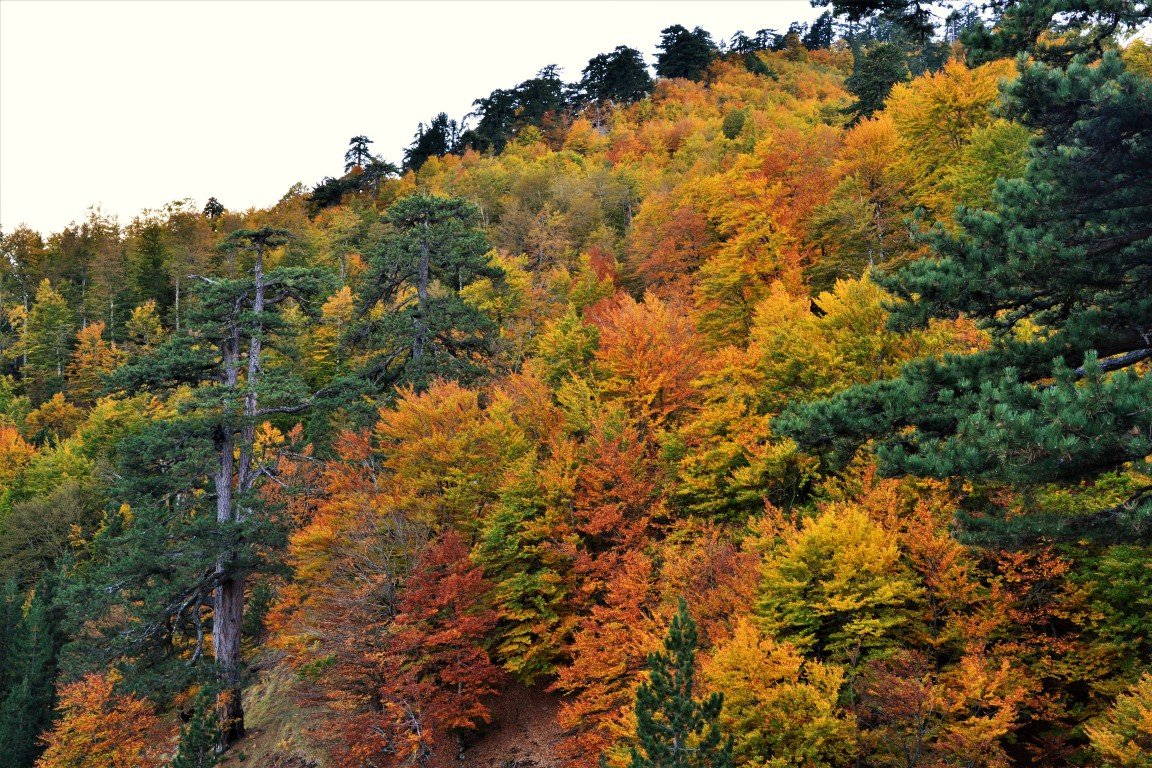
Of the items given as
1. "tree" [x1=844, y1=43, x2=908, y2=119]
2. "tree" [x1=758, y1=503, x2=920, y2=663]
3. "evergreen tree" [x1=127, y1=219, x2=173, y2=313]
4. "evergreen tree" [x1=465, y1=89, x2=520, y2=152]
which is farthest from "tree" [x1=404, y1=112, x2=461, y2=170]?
"tree" [x1=758, y1=503, x2=920, y2=663]

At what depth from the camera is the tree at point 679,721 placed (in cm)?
1295

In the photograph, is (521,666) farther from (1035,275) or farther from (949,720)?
(1035,275)

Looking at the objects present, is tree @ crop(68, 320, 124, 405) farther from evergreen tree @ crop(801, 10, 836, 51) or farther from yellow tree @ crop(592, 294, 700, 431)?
evergreen tree @ crop(801, 10, 836, 51)

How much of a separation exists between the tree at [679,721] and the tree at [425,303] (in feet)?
51.8

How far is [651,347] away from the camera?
1055 inches

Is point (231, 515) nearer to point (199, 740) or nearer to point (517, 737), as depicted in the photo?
point (199, 740)

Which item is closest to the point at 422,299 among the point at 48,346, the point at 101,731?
the point at 101,731

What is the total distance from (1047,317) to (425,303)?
22.0 meters

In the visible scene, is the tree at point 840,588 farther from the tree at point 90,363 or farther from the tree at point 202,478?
the tree at point 90,363

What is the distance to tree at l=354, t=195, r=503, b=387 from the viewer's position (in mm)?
27609

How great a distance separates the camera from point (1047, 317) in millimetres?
9102

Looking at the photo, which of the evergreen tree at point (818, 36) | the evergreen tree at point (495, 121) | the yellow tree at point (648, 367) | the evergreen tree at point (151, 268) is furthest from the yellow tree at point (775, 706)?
Answer: the evergreen tree at point (818, 36)

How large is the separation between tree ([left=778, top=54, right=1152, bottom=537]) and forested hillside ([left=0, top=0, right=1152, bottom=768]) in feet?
0.15

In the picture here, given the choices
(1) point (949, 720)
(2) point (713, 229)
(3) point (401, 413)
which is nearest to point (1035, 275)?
(1) point (949, 720)
